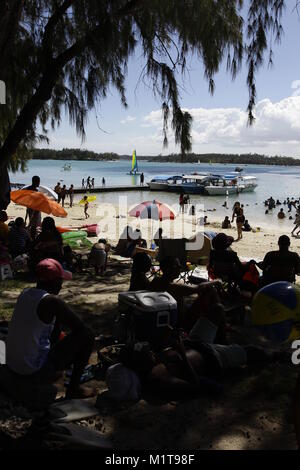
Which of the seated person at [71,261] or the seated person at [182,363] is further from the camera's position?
the seated person at [71,261]

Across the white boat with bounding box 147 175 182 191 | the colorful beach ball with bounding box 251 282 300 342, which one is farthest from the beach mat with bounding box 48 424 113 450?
the white boat with bounding box 147 175 182 191

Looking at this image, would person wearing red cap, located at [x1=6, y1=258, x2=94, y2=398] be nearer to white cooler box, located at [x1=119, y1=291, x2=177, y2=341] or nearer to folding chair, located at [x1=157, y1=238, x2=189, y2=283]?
white cooler box, located at [x1=119, y1=291, x2=177, y2=341]

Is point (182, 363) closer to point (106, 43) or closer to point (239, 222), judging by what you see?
point (106, 43)

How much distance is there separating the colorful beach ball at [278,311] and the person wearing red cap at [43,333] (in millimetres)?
1495

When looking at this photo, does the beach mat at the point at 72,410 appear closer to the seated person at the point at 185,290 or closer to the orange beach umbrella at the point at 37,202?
the seated person at the point at 185,290

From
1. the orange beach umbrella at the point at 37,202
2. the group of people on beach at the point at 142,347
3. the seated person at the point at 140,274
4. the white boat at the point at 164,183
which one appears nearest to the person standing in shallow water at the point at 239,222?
the orange beach umbrella at the point at 37,202

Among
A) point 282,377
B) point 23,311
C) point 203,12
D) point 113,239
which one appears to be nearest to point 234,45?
point 203,12

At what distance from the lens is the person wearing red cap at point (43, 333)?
123 inches

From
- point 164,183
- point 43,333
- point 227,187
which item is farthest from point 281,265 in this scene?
point 164,183

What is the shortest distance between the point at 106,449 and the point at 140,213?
9.13 metres

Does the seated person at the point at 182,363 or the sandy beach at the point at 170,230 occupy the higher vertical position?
the seated person at the point at 182,363

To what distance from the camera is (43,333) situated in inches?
125

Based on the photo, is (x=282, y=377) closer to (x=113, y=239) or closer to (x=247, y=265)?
(x=247, y=265)

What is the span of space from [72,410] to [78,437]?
404mm
